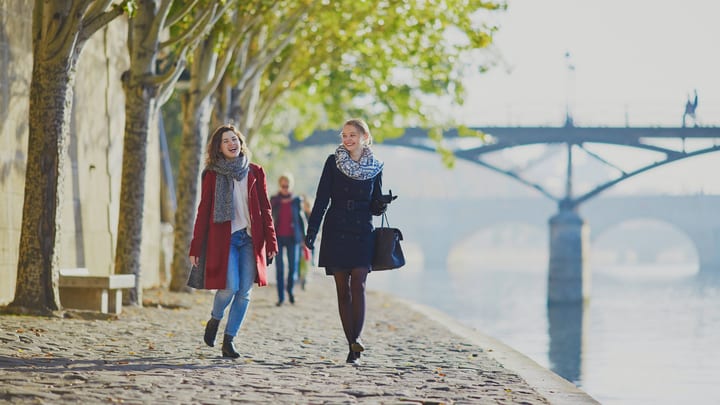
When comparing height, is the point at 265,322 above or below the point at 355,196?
below

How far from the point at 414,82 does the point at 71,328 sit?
45.1 ft

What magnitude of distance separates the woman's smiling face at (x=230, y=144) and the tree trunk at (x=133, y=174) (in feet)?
14.8

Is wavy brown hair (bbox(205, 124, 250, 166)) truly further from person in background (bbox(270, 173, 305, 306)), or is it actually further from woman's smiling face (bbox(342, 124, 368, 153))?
person in background (bbox(270, 173, 305, 306))

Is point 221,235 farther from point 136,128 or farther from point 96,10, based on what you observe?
point 136,128

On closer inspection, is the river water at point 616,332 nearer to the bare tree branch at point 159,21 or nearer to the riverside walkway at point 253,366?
the riverside walkway at point 253,366

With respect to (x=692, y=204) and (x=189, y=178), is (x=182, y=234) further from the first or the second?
(x=692, y=204)

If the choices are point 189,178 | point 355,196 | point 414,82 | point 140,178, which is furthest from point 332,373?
point 414,82

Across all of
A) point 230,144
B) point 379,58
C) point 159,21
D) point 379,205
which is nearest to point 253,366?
point 379,205

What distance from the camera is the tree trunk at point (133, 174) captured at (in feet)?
38.4

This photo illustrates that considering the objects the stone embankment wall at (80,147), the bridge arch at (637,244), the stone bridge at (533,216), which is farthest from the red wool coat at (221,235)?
the bridge arch at (637,244)

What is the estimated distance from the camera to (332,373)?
7.15 m

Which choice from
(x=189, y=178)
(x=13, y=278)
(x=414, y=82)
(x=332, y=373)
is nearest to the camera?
(x=332, y=373)

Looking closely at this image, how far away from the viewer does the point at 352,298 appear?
7.52 meters

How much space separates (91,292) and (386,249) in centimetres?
419
